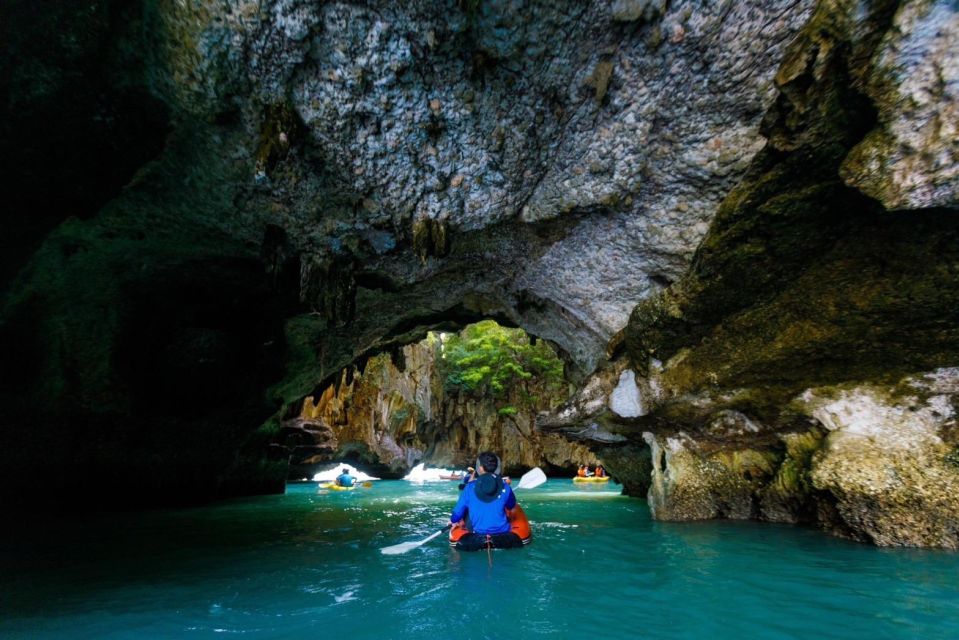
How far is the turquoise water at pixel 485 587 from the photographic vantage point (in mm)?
4094

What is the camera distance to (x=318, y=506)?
1556 centimetres

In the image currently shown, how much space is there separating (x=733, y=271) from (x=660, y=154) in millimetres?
2181

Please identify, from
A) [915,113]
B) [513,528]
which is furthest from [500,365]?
[915,113]

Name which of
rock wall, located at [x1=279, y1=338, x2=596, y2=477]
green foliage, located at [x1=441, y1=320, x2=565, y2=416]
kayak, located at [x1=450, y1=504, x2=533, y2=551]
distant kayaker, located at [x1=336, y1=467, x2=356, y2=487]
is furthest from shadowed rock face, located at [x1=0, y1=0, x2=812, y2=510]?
green foliage, located at [x1=441, y1=320, x2=565, y2=416]

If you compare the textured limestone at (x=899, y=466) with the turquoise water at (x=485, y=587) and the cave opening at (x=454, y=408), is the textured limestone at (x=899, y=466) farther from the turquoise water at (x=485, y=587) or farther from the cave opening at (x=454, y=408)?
the cave opening at (x=454, y=408)

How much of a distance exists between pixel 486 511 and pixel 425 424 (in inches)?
1041

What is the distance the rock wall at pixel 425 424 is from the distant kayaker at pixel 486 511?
1954cm

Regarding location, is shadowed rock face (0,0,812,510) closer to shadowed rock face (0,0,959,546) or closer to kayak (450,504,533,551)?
shadowed rock face (0,0,959,546)

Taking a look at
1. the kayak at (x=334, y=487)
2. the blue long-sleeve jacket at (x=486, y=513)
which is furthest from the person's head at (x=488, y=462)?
the kayak at (x=334, y=487)

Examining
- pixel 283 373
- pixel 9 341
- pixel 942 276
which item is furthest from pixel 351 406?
pixel 942 276

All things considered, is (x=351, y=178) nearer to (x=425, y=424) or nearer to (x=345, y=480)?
(x=345, y=480)

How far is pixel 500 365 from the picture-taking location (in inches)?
1213

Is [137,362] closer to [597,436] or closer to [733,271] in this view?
[597,436]

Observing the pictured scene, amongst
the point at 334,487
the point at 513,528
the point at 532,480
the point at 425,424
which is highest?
the point at 425,424
